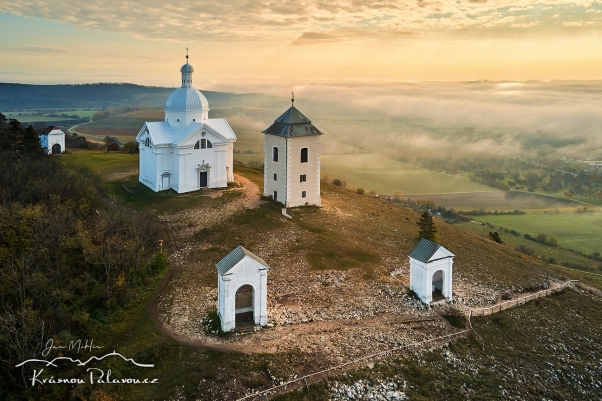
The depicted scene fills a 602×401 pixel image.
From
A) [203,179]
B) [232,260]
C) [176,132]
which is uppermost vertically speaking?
[176,132]

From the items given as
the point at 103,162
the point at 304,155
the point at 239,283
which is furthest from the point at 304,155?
the point at 103,162

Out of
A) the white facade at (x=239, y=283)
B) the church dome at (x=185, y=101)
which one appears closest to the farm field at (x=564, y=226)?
the church dome at (x=185, y=101)

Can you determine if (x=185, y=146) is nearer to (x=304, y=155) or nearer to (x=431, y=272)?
(x=304, y=155)

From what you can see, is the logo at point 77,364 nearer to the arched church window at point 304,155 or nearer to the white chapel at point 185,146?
the white chapel at point 185,146

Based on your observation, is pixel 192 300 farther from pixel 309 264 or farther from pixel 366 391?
pixel 366 391

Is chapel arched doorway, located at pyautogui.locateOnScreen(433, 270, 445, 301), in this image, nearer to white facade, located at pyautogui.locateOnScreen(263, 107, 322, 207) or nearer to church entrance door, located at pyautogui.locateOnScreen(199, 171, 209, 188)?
white facade, located at pyautogui.locateOnScreen(263, 107, 322, 207)

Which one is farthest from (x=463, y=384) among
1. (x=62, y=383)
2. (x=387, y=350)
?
(x=62, y=383)
